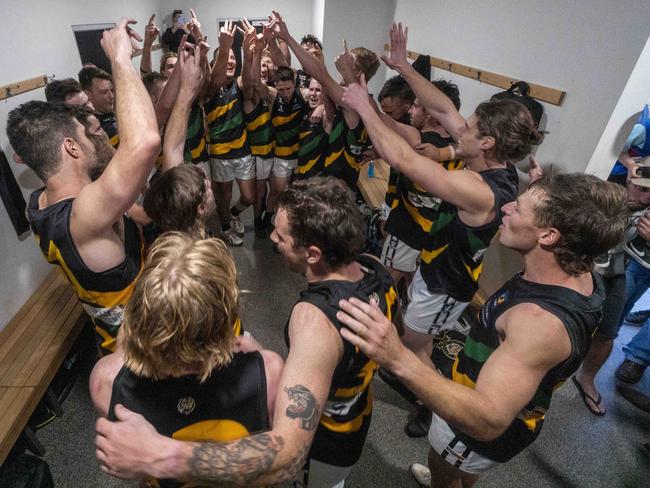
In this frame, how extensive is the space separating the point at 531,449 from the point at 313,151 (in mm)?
2682

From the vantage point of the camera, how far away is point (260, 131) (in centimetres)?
360

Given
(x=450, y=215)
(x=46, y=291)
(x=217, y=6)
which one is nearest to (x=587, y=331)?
(x=450, y=215)

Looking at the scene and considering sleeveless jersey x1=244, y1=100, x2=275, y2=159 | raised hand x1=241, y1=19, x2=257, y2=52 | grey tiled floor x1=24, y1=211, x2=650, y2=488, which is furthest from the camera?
sleeveless jersey x1=244, y1=100, x2=275, y2=159

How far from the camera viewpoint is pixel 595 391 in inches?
94.3

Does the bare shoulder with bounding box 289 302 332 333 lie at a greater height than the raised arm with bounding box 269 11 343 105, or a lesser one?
lesser

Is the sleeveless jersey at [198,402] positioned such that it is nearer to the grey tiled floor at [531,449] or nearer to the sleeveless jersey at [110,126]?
the grey tiled floor at [531,449]

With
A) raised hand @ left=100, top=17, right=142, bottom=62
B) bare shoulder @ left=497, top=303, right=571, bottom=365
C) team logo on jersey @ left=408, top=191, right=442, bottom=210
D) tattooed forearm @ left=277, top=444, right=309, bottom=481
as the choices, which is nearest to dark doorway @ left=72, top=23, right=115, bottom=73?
raised hand @ left=100, top=17, right=142, bottom=62

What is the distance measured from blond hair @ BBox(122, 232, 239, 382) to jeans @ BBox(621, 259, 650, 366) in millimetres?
2594

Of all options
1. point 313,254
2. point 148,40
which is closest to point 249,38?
point 148,40

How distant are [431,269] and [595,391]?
4.73 feet

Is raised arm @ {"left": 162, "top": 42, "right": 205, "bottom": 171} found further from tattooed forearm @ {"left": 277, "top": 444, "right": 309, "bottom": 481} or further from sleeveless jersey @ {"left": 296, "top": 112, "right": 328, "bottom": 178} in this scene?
tattooed forearm @ {"left": 277, "top": 444, "right": 309, "bottom": 481}

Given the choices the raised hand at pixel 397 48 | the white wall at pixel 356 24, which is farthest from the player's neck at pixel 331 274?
the white wall at pixel 356 24

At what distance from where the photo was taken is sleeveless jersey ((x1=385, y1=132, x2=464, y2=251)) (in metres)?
2.38

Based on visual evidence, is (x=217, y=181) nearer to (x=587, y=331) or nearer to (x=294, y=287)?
(x=294, y=287)
